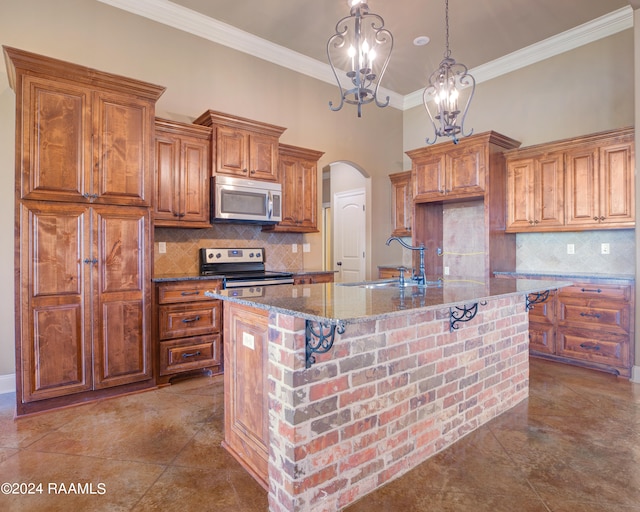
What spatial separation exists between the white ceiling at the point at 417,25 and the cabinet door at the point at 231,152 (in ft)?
3.84

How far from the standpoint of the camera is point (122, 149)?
292cm

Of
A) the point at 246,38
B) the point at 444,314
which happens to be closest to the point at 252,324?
the point at 444,314

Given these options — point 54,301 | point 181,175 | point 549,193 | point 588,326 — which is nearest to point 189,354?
point 54,301

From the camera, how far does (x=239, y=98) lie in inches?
166

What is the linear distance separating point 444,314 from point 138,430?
2035 millimetres

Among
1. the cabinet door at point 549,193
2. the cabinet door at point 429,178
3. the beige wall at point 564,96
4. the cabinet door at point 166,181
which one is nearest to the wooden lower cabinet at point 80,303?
the cabinet door at point 166,181

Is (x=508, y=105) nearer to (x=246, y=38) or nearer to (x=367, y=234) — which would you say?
(x=367, y=234)

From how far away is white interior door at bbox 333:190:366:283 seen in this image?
6.04 meters

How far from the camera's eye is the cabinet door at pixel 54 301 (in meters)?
2.56

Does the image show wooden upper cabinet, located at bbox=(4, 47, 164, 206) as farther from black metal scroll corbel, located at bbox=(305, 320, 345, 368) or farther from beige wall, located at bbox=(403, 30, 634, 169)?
beige wall, located at bbox=(403, 30, 634, 169)

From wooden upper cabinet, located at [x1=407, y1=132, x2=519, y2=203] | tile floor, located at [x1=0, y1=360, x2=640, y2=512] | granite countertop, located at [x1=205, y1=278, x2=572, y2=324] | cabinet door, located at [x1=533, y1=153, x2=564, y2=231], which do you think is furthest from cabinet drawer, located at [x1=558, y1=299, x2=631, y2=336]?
granite countertop, located at [x1=205, y1=278, x2=572, y2=324]

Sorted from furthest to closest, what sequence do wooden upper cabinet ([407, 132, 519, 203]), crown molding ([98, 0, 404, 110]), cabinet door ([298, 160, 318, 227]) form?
cabinet door ([298, 160, 318, 227])
wooden upper cabinet ([407, 132, 519, 203])
crown molding ([98, 0, 404, 110])

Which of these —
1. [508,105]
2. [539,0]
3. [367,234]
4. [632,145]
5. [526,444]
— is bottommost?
[526,444]

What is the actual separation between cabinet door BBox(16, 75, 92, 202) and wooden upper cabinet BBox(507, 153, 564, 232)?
4175mm
